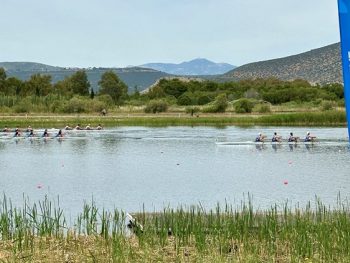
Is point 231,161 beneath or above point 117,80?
beneath

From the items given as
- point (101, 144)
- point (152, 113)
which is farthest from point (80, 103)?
point (101, 144)

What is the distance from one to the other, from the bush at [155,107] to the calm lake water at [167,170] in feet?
97.4

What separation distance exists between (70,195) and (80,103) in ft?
206

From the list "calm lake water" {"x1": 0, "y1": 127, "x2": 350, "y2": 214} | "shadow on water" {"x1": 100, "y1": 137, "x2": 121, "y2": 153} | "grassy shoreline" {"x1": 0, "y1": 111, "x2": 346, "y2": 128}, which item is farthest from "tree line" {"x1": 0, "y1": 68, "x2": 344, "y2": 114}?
"shadow on water" {"x1": 100, "y1": 137, "x2": 121, "y2": 153}

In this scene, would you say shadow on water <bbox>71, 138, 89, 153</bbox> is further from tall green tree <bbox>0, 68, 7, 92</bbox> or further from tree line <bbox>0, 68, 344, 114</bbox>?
tall green tree <bbox>0, 68, 7, 92</bbox>

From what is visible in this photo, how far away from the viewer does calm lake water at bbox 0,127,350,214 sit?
24.1 m

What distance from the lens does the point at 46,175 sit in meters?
31.8

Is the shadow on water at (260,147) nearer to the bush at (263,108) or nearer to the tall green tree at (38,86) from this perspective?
the bush at (263,108)

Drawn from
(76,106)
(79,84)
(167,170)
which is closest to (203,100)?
(76,106)

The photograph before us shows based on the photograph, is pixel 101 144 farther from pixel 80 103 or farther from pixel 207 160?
pixel 80 103

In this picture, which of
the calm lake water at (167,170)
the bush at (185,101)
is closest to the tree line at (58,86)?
the bush at (185,101)

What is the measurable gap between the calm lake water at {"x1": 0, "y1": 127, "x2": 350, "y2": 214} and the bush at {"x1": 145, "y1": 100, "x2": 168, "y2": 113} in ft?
97.4

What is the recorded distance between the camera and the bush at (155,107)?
3452 inches

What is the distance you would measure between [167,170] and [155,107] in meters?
54.1
